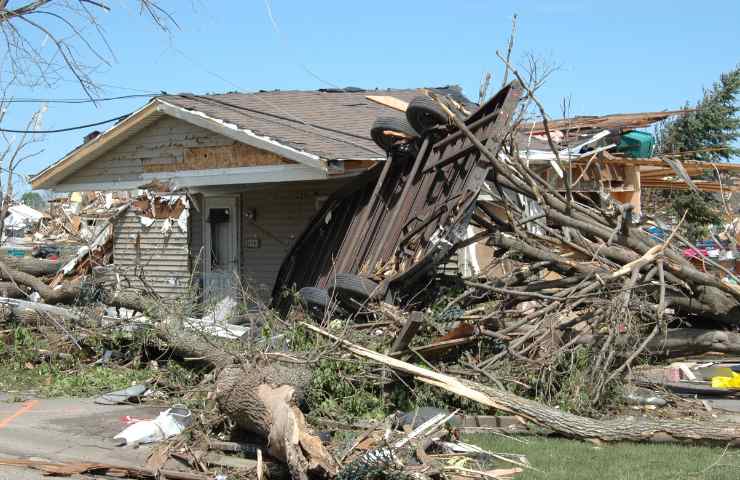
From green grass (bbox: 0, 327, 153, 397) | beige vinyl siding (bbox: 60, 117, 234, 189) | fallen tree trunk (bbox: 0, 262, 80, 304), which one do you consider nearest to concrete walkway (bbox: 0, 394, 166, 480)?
green grass (bbox: 0, 327, 153, 397)

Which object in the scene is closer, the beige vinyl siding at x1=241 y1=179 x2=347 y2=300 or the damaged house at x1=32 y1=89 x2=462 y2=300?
the damaged house at x1=32 y1=89 x2=462 y2=300

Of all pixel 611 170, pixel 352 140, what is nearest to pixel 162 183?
pixel 352 140

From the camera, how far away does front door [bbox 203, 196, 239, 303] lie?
50.9 ft

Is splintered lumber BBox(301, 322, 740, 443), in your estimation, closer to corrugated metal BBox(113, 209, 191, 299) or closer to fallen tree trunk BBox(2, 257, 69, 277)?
fallen tree trunk BBox(2, 257, 69, 277)

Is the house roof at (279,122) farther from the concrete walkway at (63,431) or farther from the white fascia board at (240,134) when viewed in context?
the concrete walkway at (63,431)

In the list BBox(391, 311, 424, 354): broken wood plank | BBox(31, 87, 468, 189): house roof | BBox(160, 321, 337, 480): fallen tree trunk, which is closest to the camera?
BBox(160, 321, 337, 480): fallen tree trunk

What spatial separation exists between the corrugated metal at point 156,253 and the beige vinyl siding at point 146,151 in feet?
3.26

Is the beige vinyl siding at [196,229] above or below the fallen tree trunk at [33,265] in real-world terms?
above

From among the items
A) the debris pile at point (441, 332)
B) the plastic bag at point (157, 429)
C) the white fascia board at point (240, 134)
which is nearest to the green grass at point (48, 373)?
the debris pile at point (441, 332)

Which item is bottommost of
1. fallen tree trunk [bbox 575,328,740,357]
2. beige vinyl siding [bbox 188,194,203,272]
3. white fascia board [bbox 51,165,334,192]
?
fallen tree trunk [bbox 575,328,740,357]

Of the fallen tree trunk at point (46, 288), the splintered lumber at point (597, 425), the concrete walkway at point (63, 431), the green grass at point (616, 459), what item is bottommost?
the concrete walkway at point (63, 431)

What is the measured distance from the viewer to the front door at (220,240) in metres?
15.5

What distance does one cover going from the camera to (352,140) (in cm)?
1314

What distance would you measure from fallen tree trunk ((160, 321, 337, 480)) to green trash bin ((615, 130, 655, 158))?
8882 millimetres
